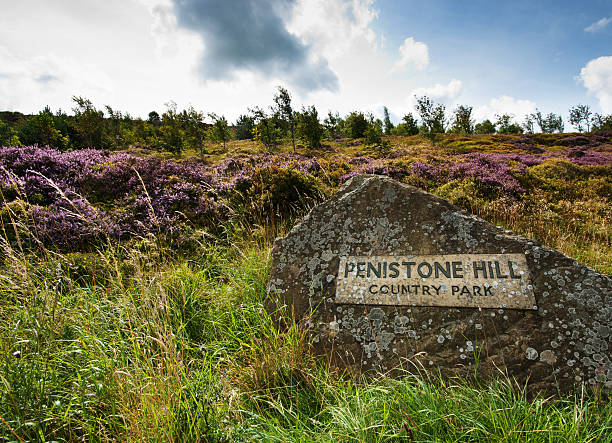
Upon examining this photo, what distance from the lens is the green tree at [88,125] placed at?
1262 inches

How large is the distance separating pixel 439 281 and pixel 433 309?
29 centimetres

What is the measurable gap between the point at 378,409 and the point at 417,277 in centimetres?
134

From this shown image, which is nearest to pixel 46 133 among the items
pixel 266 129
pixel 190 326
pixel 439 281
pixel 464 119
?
pixel 266 129

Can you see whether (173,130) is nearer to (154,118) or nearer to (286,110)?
(286,110)

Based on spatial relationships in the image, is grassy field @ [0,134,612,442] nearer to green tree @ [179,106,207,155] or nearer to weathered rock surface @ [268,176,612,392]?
weathered rock surface @ [268,176,612,392]

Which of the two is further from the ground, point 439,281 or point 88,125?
point 88,125

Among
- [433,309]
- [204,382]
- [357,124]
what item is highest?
[357,124]

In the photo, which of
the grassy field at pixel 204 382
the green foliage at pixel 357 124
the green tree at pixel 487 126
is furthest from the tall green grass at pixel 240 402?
the green tree at pixel 487 126

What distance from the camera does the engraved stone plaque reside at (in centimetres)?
261

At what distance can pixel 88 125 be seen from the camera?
32.2 m

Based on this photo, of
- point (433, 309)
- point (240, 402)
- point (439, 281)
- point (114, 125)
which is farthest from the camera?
point (114, 125)

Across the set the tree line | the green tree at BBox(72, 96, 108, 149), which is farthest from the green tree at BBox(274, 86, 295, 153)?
the green tree at BBox(72, 96, 108, 149)

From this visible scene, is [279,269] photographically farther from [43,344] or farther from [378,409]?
[43,344]

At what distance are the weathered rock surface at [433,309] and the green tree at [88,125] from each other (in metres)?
39.0
